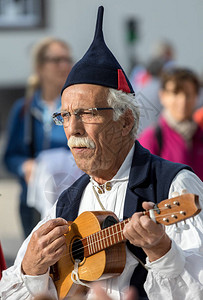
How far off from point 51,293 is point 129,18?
550 inches

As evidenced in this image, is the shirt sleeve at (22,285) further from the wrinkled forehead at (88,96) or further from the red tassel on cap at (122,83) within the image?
the red tassel on cap at (122,83)

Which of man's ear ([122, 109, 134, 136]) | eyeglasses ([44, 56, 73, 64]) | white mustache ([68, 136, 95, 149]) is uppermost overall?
man's ear ([122, 109, 134, 136])

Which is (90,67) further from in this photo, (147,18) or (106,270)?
(147,18)

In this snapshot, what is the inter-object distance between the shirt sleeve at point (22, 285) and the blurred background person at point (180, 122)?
213cm

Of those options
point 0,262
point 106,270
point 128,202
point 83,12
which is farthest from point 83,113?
point 83,12

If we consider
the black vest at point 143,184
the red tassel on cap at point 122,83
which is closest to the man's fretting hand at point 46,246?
the black vest at point 143,184

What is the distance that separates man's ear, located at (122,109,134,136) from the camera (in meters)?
2.72

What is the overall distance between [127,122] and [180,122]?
2320mm

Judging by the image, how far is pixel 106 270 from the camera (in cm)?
249

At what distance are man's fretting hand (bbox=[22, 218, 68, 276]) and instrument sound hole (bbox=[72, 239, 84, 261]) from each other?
0.22ft

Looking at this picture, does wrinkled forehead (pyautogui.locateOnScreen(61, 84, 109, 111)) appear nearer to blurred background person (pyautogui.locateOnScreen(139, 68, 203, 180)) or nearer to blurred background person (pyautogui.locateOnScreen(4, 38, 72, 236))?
blurred background person (pyautogui.locateOnScreen(139, 68, 203, 180))

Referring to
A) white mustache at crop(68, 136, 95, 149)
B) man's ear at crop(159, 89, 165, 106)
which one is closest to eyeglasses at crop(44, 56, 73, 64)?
man's ear at crop(159, 89, 165, 106)

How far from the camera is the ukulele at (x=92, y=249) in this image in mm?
2460

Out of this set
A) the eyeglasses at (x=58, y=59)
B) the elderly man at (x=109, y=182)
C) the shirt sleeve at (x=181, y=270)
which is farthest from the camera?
the eyeglasses at (x=58, y=59)
